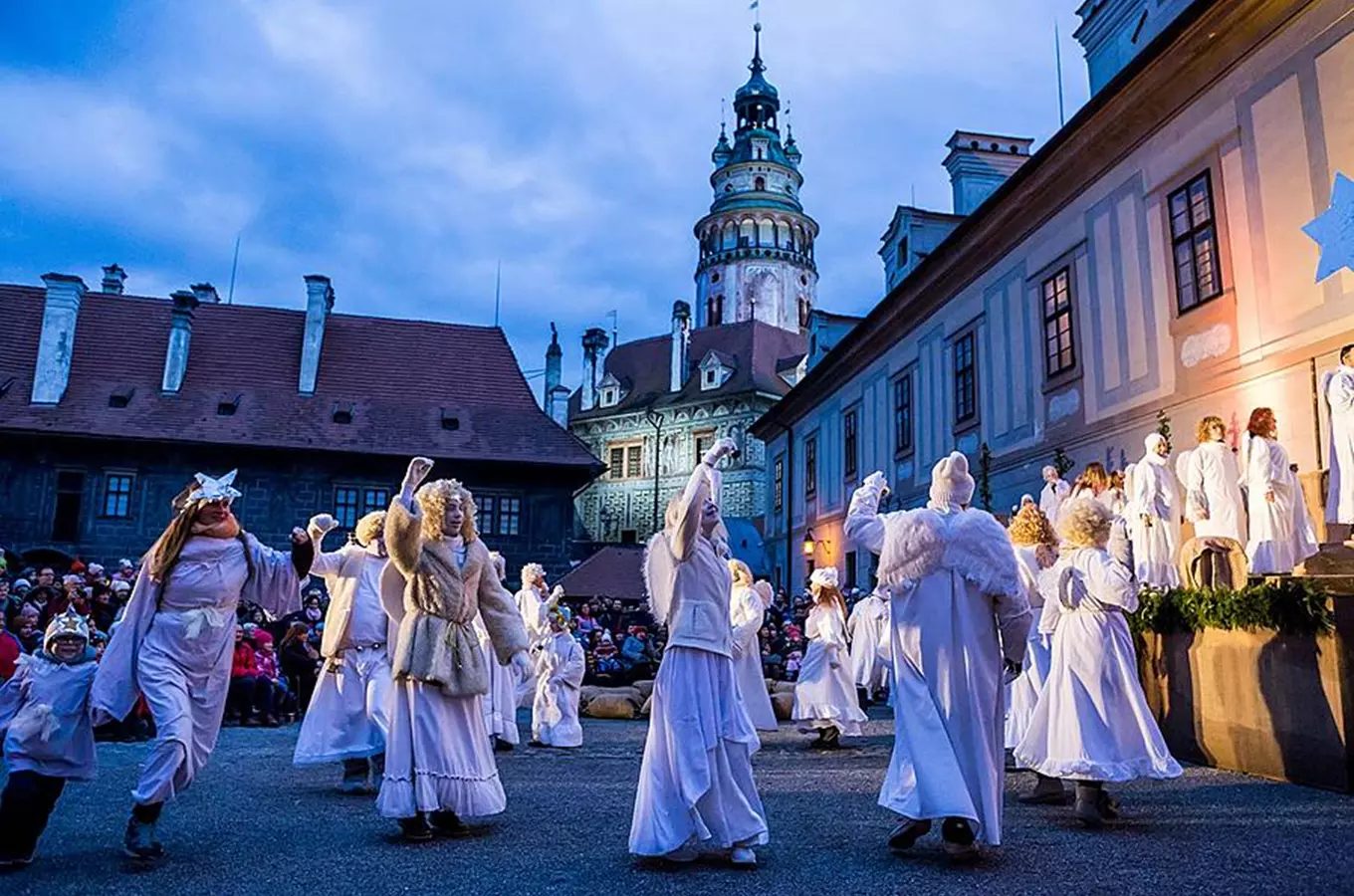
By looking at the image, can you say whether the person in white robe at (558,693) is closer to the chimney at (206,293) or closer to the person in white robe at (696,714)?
the person in white robe at (696,714)

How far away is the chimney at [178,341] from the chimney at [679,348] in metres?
27.6

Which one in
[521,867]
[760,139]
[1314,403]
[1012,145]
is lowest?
[521,867]

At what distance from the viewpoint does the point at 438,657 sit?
578 centimetres

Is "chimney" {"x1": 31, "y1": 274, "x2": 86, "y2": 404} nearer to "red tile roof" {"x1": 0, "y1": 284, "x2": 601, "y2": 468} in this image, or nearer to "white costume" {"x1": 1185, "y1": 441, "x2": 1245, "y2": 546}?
"red tile roof" {"x1": 0, "y1": 284, "x2": 601, "y2": 468}

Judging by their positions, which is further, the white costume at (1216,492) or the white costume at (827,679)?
the white costume at (827,679)

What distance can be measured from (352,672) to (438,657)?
2489mm

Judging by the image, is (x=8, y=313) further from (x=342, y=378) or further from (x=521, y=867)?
(x=521, y=867)

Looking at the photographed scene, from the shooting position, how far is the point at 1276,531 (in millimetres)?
9969

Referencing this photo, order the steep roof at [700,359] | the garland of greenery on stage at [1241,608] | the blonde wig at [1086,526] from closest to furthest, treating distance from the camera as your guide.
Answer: the blonde wig at [1086,526], the garland of greenery on stage at [1241,608], the steep roof at [700,359]

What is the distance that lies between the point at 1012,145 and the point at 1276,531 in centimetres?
2041

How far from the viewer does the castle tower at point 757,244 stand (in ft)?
212

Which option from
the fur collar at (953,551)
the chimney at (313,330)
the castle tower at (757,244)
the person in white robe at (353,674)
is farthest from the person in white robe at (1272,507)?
the castle tower at (757,244)

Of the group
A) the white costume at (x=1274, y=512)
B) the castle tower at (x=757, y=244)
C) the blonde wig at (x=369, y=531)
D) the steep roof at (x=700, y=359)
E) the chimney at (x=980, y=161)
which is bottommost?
the blonde wig at (x=369, y=531)

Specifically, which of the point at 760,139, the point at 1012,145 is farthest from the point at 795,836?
the point at 760,139
